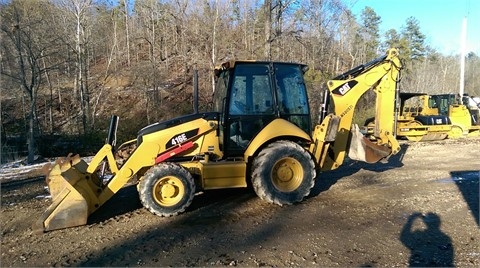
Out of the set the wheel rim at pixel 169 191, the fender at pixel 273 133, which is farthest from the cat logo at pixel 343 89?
the wheel rim at pixel 169 191

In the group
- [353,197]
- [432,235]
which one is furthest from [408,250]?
[353,197]

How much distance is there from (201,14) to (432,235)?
27.1 meters

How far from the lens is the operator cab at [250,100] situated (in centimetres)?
652

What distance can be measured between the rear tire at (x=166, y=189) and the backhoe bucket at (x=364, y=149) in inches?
121

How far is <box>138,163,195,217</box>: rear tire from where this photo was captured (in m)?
5.75

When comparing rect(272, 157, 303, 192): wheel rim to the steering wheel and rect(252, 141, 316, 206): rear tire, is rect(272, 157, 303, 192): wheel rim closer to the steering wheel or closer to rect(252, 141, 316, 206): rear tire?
rect(252, 141, 316, 206): rear tire

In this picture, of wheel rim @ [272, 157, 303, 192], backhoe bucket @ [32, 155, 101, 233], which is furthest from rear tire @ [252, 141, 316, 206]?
backhoe bucket @ [32, 155, 101, 233]

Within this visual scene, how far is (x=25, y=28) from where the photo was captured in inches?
602

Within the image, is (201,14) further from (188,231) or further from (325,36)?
(188,231)

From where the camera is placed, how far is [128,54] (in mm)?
35250

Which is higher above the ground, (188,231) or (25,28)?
(25,28)

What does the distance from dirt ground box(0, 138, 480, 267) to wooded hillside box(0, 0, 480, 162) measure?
Answer: 10872 millimetres

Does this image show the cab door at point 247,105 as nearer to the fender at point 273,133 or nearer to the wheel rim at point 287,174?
the fender at point 273,133

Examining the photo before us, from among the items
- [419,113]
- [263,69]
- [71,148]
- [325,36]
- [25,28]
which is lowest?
[71,148]
